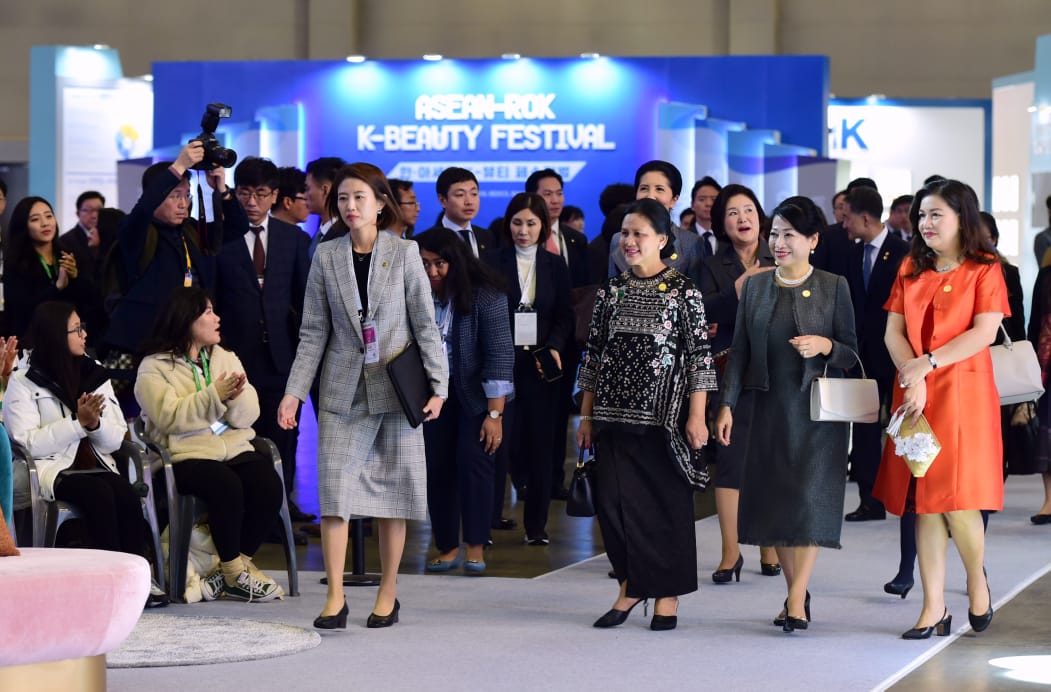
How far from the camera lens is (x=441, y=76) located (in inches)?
501

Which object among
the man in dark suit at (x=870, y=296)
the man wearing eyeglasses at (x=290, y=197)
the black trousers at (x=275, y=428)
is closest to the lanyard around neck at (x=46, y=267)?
the man wearing eyeglasses at (x=290, y=197)

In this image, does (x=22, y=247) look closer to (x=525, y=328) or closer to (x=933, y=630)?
(x=525, y=328)

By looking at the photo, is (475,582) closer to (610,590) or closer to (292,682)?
(610,590)

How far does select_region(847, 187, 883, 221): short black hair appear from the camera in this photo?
7445mm

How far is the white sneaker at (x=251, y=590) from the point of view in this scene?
5.60 metres

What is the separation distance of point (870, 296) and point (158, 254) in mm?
3189

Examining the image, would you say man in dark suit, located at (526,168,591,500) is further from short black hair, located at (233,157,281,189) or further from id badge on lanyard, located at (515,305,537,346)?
short black hair, located at (233,157,281,189)

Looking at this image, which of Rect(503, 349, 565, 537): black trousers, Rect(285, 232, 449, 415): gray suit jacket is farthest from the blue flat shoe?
Rect(285, 232, 449, 415): gray suit jacket

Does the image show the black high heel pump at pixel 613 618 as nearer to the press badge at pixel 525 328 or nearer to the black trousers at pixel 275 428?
the press badge at pixel 525 328

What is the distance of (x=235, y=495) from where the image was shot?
5.61 meters

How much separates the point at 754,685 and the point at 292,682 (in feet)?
4.05

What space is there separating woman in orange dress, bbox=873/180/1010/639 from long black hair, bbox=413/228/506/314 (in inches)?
70.8

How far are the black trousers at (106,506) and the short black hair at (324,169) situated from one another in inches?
86.3

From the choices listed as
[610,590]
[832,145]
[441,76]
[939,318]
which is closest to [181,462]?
[610,590]
